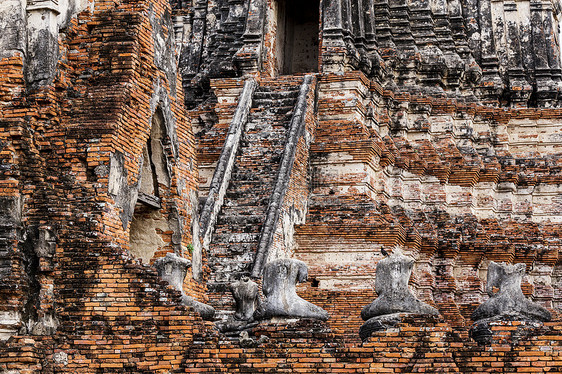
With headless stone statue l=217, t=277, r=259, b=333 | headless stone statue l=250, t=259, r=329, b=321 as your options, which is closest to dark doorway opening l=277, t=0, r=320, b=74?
headless stone statue l=217, t=277, r=259, b=333

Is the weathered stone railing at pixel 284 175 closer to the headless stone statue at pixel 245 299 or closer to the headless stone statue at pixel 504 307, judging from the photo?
the headless stone statue at pixel 245 299

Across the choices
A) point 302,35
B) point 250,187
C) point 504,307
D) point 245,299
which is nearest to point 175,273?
point 245,299

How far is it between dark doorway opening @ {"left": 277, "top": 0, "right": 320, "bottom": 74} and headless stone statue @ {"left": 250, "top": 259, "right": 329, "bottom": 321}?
46.0 feet

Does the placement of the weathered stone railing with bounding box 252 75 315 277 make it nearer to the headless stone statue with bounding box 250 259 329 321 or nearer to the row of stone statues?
the row of stone statues

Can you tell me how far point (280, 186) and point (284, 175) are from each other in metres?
0.36

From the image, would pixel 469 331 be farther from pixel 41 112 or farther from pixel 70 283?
pixel 41 112

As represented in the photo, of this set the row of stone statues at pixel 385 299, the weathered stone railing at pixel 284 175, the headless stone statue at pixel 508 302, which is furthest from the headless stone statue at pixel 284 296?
the weathered stone railing at pixel 284 175

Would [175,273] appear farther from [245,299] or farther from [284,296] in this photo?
[284,296]

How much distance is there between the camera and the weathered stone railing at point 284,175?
710 inches

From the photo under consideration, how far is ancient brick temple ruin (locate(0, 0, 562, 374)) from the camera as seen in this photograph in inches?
504

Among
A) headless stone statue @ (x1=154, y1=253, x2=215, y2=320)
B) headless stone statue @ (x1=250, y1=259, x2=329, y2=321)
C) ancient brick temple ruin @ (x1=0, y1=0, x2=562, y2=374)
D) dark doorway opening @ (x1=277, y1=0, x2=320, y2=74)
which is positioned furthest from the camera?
dark doorway opening @ (x1=277, y1=0, x2=320, y2=74)

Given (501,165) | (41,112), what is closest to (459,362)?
(41,112)

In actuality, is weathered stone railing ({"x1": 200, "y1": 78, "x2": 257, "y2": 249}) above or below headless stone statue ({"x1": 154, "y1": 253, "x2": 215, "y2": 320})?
above

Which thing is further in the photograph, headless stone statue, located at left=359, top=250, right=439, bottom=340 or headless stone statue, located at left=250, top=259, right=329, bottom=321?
headless stone statue, located at left=250, top=259, right=329, bottom=321
